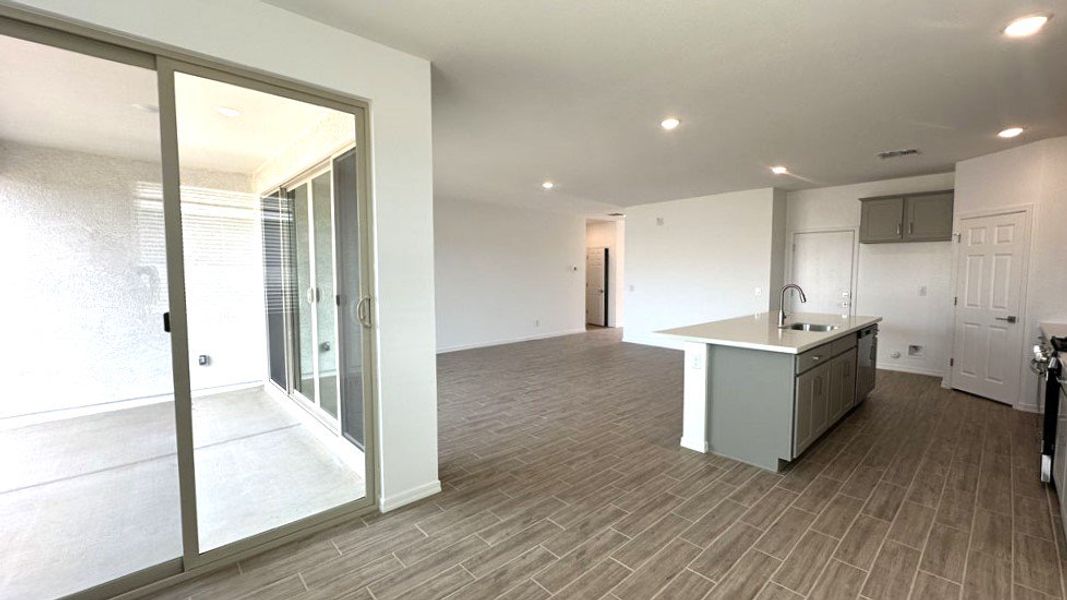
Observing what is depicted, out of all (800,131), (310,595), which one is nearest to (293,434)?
(310,595)

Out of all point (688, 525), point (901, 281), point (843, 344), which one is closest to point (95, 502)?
point (688, 525)

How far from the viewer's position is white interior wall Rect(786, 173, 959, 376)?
559 cm

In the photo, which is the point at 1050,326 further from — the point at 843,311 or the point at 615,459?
the point at 615,459

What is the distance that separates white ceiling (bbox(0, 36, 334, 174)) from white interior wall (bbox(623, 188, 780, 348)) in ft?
20.8

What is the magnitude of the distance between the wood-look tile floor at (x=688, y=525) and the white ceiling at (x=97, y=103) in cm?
204

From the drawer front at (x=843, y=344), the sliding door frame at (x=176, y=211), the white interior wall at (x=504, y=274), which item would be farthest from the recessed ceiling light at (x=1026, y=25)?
the white interior wall at (x=504, y=274)

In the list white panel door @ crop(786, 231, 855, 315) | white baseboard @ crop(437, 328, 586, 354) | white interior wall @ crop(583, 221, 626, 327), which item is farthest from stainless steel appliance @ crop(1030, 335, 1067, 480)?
white interior wall @ crop(583, 221, 626, 327)

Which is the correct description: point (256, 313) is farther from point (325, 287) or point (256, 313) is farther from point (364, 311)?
point (364, 311)

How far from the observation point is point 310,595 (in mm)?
1873

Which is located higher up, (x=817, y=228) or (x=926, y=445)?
(x=817, y=228)

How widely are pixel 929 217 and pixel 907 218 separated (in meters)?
0.21

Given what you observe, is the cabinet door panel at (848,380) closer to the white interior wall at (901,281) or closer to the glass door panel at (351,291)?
the white interior wall at (901,281)

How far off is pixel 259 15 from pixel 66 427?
2051mm

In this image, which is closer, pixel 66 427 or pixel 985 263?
pixel 66 427
